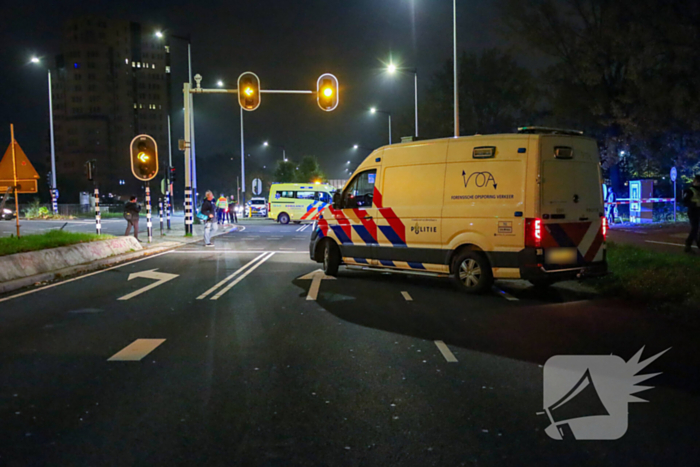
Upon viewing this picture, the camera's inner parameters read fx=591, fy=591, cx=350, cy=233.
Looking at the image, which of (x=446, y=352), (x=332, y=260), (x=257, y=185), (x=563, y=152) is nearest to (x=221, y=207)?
(x=257, y=185)

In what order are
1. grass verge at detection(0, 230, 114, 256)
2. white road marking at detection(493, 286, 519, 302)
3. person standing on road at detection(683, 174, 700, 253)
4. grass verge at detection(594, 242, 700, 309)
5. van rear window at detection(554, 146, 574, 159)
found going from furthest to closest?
person standing on road at detection(683, 174, 700, 253) → grass verge at detection(0, 230, 114, 256) → white road marking at detection(493, 286, 519, 302) → van rear window at detection(554, 146, 574, 159) → grass verge at detection(594, 242, 700, 309)

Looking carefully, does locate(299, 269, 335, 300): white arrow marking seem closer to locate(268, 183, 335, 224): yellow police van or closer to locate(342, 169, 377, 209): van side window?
locate(342, 169, 377, 209): van side window

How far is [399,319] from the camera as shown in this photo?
784 centimetres

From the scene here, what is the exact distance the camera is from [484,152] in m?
9.61

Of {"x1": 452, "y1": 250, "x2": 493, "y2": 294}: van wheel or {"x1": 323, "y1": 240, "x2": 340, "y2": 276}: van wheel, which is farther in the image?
{"x1": 323, "y1": 240, "x2": 340, "y2": 276}: van wheel

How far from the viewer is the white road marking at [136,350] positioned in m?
5.89

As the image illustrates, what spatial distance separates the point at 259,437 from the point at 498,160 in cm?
672

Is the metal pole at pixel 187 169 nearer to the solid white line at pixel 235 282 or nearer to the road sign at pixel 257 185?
the solid white line at pixel 235 282

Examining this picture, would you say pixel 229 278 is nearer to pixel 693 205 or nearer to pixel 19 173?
pixel 19 173

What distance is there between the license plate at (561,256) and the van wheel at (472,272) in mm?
969

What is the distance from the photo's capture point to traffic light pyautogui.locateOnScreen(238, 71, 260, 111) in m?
18.6

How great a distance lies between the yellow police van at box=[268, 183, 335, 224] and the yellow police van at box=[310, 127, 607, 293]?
28.1m

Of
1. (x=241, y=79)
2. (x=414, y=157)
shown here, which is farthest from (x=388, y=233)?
(x=241, y=79)

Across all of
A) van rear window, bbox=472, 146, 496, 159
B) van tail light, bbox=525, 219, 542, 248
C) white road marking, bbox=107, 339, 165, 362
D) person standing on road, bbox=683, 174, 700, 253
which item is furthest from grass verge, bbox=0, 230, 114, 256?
person standing on road, bbox=683, 174, 700, 253
